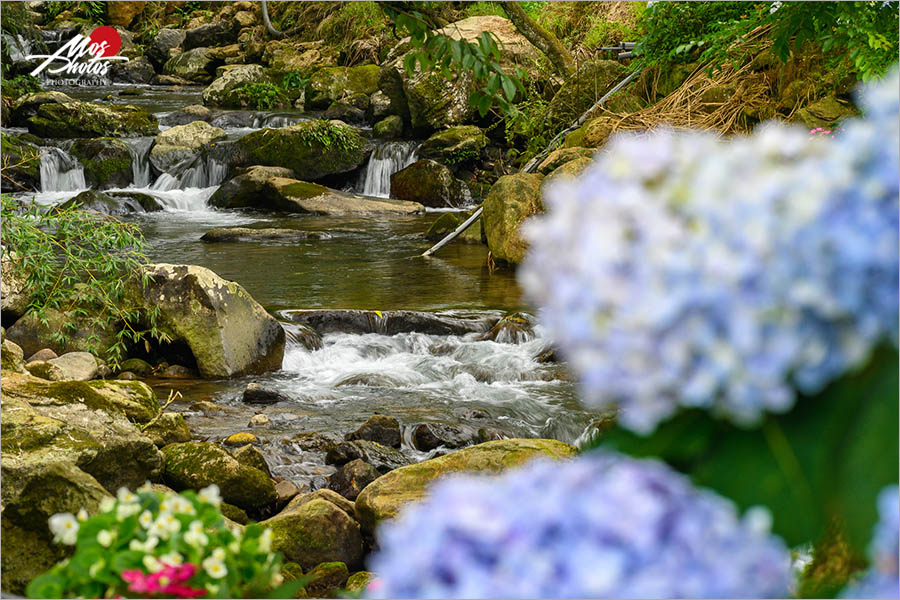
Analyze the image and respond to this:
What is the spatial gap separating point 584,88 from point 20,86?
11351mm

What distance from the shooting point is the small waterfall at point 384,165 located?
15.3 metres

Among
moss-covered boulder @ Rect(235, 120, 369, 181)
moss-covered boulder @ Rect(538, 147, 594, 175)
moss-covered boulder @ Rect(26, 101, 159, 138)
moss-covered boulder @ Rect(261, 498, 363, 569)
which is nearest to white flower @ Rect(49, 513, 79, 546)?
moss-covered boulder @ Rect(261, 498, 363, 569)

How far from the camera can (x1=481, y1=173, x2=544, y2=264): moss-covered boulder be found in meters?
9.80

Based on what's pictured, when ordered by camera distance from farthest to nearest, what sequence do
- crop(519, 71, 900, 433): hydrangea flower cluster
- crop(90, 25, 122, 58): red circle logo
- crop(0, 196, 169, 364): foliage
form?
crop(90, 25, 122, 58): red circle logo < crop(0, 196, 169, 364): foliage < crop(519, 71, 900, 433): hydrangea flower cluster

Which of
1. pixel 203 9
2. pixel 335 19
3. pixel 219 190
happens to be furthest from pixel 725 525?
pixel 203 9

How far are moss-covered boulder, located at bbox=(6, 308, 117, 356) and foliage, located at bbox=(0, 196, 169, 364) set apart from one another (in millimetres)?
18

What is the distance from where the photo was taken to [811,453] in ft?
2.20

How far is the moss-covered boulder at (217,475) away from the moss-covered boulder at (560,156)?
6.59m

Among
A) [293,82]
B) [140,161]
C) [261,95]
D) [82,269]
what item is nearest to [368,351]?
[82,269]

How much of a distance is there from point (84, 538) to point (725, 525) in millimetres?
893

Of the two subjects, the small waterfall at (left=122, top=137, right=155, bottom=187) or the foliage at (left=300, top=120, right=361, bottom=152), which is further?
the small waterfall at (left=122, top=137, right=155, bottom=187)

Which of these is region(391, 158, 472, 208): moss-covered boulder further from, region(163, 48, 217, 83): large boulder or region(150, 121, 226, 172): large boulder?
region(163, 48, 217, 83): large boulder

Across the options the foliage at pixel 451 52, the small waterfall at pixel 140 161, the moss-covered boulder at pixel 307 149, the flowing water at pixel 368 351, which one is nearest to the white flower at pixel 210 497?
the foliage at pixel 451 52

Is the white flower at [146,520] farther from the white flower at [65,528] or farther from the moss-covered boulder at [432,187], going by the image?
the moss-covered boulder at [432,187]
